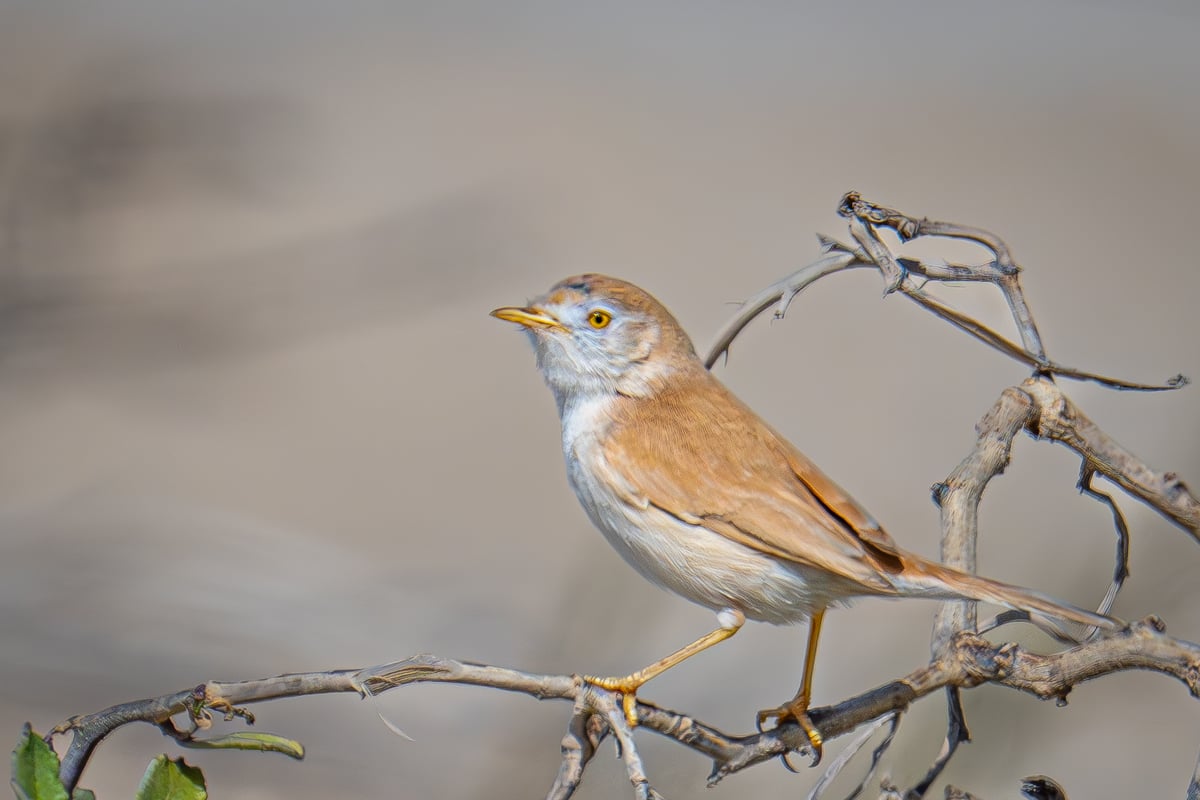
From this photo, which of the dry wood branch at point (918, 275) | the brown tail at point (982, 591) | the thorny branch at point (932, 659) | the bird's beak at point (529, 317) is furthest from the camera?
the bird's beak at point (529, 317)

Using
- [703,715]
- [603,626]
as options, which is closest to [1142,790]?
[703,715]

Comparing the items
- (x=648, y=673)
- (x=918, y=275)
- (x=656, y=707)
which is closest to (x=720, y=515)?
(x=648, y=673)

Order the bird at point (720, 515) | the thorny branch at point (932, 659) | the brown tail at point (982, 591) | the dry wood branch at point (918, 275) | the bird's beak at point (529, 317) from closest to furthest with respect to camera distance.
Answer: the thorny branch at point (932, 659) < the brown tail at point (982, 591) < the dry wood branch at point (918, 275) < the bird at point (720, 515) < the bird's beak at point (529, 317)

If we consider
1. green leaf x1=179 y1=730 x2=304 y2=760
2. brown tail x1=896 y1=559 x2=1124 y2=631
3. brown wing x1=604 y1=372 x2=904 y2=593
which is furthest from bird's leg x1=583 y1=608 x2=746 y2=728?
green leaf x1=179 y1=730 x2=304 y2=760

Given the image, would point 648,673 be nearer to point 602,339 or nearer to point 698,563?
point 698,563

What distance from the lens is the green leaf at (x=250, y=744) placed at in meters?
1.29

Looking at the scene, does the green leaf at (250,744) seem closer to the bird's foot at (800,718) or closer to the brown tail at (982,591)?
the bird's foot at (800,718)

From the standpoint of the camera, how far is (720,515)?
6.82 ft

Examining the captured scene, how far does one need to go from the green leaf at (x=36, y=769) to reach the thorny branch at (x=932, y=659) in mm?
38

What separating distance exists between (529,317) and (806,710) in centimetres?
97

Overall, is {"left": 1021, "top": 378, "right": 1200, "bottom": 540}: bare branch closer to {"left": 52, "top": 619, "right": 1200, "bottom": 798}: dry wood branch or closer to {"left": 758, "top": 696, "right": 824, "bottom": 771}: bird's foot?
{"left": 52, "top": 619, "right": 1200, "bottom": 798}: dry wood branch

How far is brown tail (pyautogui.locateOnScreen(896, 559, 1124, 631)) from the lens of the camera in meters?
1.71

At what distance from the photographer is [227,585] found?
9.85ft

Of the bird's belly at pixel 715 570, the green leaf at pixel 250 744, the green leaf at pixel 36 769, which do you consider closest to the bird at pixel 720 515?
the bird's belly at pixel 715 570
